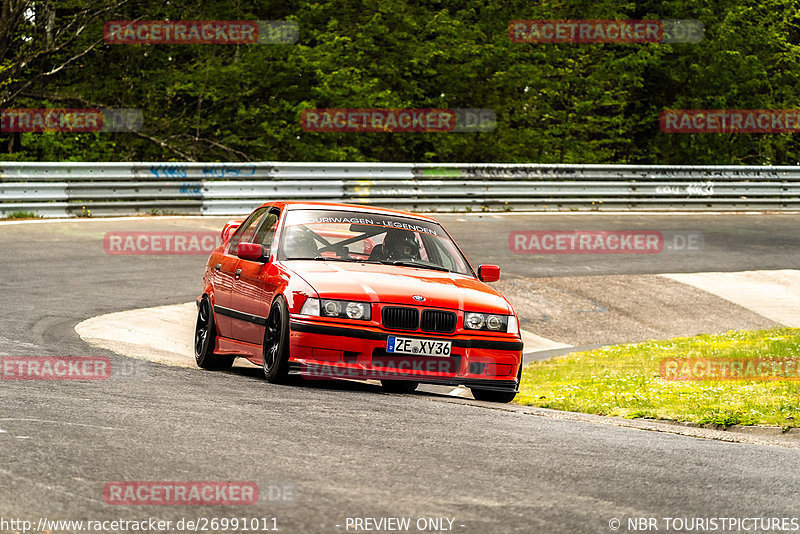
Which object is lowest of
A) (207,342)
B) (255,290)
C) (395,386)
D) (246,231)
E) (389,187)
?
(395,386)

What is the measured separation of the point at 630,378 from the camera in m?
11.1

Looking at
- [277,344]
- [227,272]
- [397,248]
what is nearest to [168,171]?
[227,272]

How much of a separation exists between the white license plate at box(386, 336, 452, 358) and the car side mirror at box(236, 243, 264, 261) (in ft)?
5.14

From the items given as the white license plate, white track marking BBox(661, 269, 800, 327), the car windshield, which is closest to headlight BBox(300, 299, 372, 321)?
the white license plate

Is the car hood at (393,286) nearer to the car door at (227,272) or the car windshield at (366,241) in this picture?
the car windshield at (366,241)

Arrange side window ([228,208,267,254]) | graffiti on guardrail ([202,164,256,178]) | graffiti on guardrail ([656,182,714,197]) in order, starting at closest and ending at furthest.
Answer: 1. side window ([228,208,267,254])
2. graffiti on guardrail ([202,164,256,178])
3. graffiti on guardrail ([656,182,714,197])

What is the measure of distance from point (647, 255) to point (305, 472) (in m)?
16.7

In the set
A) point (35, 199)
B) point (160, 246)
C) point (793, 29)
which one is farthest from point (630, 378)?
point (793, 29)

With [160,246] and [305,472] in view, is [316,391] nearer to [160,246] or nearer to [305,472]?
[305,472]

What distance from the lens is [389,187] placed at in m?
24.8

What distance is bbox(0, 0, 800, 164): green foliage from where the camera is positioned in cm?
2705

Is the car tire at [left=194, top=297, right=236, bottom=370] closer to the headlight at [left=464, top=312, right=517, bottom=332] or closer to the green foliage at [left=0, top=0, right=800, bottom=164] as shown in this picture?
the headlight at [left=464, top=312, right=517, bottom=332]

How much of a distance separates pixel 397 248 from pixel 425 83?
2017 cm

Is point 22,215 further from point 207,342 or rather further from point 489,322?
point 489,322
